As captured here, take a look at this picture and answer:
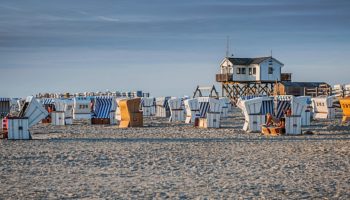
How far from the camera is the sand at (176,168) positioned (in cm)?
842

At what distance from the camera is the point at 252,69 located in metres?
64.1

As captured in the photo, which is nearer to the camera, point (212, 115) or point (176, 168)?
point (176, 168)

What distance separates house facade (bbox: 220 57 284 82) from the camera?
6359 cm

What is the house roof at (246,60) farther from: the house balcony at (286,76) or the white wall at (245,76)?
the house balcony at (286,76)

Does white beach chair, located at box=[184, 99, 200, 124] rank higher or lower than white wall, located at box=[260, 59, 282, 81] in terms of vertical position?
lower

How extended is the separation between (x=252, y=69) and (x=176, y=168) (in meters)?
54.0

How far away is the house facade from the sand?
46758mm

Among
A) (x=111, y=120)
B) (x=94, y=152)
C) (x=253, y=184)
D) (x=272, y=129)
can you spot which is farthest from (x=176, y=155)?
(x=111, y=120)

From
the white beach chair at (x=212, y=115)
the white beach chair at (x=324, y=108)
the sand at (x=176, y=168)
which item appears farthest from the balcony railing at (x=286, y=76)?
the sand at (x=176, y=168)

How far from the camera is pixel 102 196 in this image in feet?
26.6

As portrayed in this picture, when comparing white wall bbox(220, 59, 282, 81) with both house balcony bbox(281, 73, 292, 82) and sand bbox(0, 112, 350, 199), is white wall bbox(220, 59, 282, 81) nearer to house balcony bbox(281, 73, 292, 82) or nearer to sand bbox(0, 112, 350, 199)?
house balcony bbox(281, 73, 292, 82)

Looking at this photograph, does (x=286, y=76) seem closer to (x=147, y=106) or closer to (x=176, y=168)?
(x=147, y=106)

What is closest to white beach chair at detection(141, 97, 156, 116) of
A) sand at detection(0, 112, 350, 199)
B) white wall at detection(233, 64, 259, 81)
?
sand at detection(0, 112, 350, 199)

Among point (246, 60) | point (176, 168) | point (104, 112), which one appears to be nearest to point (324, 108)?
point (104, 112)
